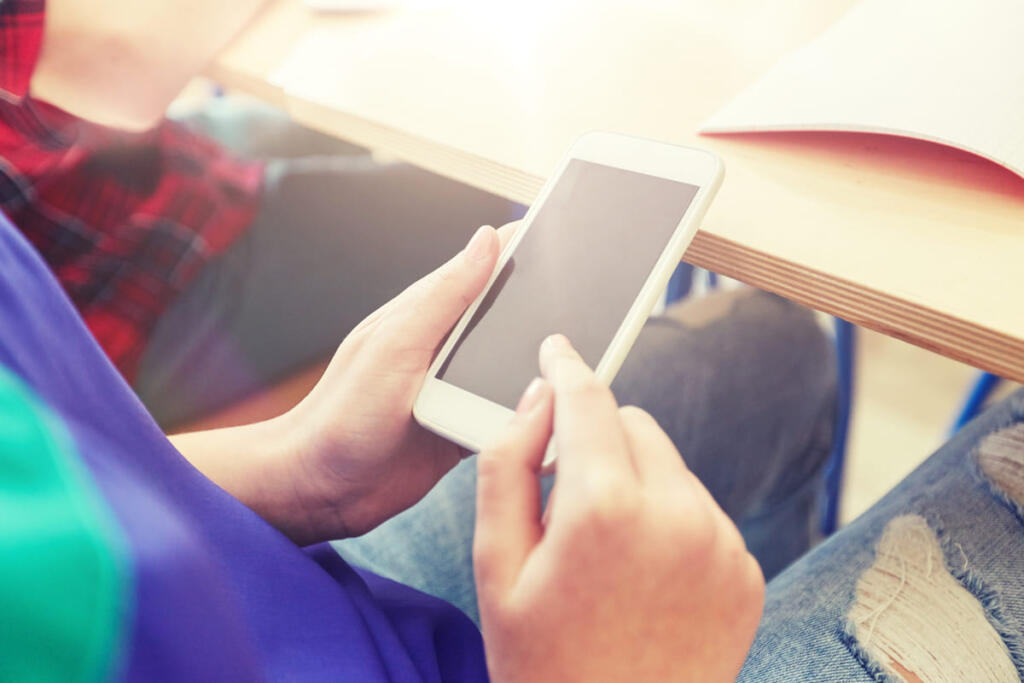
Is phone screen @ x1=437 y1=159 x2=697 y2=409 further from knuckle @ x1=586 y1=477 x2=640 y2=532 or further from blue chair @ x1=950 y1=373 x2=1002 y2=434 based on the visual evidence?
blue chair @ x1=950 y1=373 x2=1002 y2=434

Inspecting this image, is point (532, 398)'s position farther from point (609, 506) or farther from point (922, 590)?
point (922, 590)

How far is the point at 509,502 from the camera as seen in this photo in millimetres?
256

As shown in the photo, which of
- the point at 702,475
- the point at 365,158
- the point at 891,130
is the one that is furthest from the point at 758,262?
the point at 365,158

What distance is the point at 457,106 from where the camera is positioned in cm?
47

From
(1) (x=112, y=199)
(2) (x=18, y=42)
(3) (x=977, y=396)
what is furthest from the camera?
(3) (x=977, y=396)

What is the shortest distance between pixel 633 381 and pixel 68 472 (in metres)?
0.39

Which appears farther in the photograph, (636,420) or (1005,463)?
(1005,463)

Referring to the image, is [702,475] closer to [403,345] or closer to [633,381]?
[633,381]

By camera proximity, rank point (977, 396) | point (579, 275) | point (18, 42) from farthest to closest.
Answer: point (977, 396) → point (18, 42) → point (579, 275)

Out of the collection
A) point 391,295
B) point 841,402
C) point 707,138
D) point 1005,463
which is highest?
point 707,138

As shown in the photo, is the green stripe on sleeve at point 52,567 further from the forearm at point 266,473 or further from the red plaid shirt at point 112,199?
the red plaid shirt at point 112,199

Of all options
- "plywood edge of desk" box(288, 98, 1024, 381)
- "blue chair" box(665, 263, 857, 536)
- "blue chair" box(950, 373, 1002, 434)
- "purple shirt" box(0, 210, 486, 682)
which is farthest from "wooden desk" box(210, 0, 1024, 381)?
"blue chair" box(950, 373, 1002, 434)

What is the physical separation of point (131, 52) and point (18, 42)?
88 millimetres

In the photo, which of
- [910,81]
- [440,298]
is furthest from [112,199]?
[910,81]
